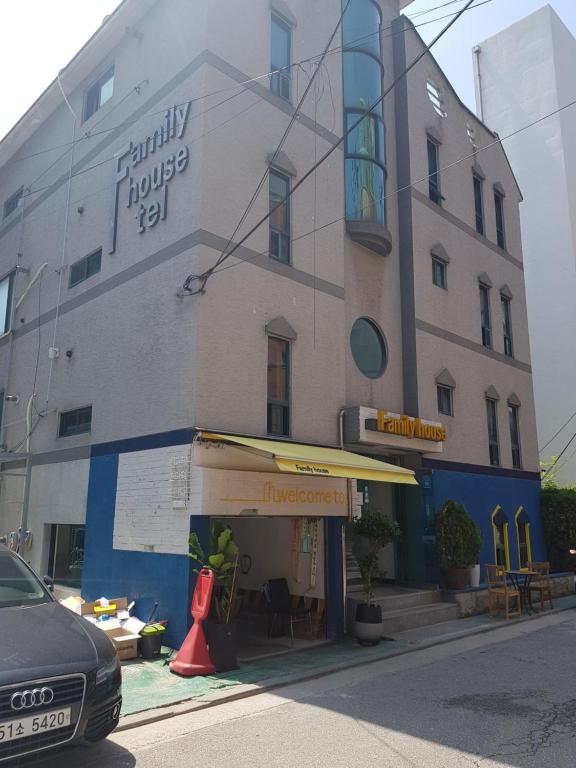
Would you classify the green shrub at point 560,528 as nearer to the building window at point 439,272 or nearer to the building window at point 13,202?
the building window at point 439,272

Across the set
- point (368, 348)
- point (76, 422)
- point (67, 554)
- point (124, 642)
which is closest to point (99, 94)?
point (76, 422)

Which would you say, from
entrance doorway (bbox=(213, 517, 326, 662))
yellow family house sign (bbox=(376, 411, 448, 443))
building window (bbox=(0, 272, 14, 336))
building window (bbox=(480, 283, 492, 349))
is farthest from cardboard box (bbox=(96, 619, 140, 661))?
building window (bbox=(480, 283, 492, 349))

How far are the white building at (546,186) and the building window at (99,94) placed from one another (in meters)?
17.0

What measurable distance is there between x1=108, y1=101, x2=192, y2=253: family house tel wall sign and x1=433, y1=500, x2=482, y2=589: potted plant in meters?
8.92

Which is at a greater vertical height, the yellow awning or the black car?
the yellow awning

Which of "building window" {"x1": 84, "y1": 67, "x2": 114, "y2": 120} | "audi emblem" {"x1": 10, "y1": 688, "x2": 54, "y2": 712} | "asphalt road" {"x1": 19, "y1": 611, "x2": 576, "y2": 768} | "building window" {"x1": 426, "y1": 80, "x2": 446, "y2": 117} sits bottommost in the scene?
"asphalt road" {"x1": 19, "y1": 611, "x2": 576, "y2": 768}

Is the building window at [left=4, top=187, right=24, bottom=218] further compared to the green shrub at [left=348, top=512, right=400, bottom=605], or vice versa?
the building window at [left=4, top=187, right=24, bottom=218]

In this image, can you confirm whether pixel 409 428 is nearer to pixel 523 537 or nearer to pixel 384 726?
pixel 523 537

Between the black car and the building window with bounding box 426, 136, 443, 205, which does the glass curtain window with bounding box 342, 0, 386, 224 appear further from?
the black car

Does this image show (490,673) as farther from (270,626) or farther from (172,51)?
(172,51)

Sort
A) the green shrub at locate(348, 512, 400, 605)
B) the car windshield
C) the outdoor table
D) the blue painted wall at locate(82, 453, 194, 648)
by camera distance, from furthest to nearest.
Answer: the outdoor table
the green shrub at locate(348, 512, 400, 605)
the blue painted wall at locate(82, 453, 194, 648)
the car windshield

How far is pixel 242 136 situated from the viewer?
11.4 metres

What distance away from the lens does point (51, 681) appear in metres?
4.67

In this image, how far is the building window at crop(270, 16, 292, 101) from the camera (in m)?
12.5
